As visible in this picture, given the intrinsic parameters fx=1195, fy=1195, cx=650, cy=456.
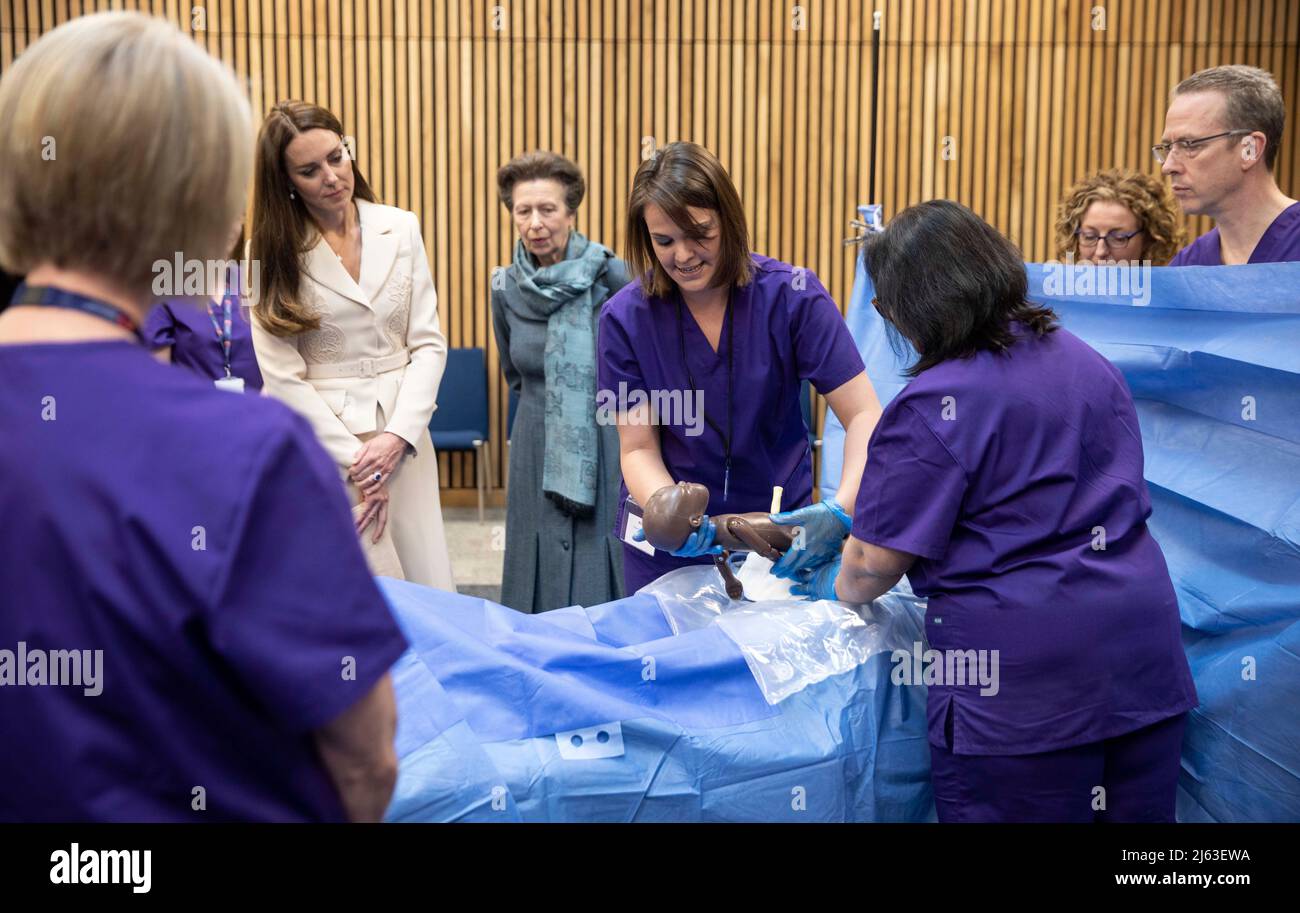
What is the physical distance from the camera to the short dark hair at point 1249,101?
2.40 metres

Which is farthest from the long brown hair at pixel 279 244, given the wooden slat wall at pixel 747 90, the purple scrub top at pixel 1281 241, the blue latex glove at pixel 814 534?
the wooden slat wall at pixel 747 90

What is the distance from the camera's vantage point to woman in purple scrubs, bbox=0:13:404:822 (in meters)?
0.78

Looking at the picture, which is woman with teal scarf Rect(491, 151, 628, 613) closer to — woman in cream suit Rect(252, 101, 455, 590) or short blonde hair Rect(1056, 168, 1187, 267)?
woman in cream suit Rect(252, 101, 455, 590)

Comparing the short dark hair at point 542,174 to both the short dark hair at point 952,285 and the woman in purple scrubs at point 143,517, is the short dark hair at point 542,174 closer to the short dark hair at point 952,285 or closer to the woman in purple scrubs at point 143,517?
the short dark hair at point 952,285

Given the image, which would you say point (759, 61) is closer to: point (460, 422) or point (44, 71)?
point (460, 422)

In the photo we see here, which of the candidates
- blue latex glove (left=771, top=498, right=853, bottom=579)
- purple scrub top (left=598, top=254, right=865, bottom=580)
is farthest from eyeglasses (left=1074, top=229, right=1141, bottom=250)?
blue latex glove (left=771, top=498, right=853, bottom=579)

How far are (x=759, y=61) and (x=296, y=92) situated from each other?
91.9 inches

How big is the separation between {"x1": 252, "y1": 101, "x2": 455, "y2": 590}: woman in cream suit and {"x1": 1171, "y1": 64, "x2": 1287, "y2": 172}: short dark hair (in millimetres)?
1808

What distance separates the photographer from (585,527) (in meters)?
3.47

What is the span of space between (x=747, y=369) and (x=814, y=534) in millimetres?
393

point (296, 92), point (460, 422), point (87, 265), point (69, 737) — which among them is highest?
point (296, 92)
